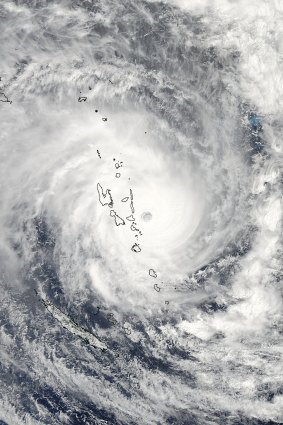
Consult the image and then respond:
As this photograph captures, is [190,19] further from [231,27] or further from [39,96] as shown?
[39,96]

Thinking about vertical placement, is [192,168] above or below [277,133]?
below

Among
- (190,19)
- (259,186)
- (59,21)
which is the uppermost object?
(190,19)

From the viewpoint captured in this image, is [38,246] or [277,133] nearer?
[277,133]

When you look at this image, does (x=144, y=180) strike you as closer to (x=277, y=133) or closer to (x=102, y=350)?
(x=277, y=133)

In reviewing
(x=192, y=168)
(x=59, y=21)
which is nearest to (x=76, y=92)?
(x=59, y=21)

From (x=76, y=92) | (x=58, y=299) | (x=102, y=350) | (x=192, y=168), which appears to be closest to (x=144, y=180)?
(x=192, y=168)

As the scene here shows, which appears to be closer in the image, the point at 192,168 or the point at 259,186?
the point at 259,186
